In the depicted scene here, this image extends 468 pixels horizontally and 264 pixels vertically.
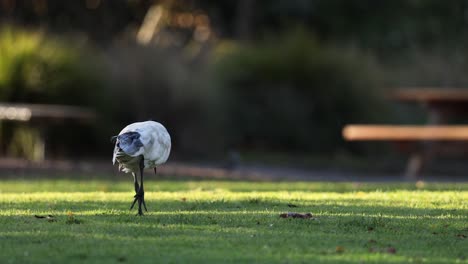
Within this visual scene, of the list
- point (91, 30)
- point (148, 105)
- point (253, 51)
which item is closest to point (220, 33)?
point (91, 30)

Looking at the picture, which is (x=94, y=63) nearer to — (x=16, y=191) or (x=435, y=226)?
(x=16, y=191)

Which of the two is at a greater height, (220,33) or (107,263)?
(220,33)

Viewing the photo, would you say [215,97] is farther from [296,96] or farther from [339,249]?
[339,249]

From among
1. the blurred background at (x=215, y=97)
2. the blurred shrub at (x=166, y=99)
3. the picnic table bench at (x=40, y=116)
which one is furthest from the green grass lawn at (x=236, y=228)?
the blurred shrub at (x=166, y=99)

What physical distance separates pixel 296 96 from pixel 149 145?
56.2ft

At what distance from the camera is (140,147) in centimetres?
933

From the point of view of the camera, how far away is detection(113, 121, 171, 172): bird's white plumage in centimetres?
939

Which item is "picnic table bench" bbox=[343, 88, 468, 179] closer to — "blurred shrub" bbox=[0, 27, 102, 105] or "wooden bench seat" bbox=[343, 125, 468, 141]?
"wooden bench seat" bbox=[343, 125, 468, 141]

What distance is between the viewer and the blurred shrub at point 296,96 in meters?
26.0

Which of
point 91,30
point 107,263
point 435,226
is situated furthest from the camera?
point 91,30

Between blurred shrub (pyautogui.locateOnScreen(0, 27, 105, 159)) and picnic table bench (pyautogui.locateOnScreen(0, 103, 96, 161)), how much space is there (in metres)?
0.56

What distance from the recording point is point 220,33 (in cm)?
4147

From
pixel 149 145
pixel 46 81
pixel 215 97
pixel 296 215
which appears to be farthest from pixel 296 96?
pixel 149 145

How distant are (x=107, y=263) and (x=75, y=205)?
139 inches
